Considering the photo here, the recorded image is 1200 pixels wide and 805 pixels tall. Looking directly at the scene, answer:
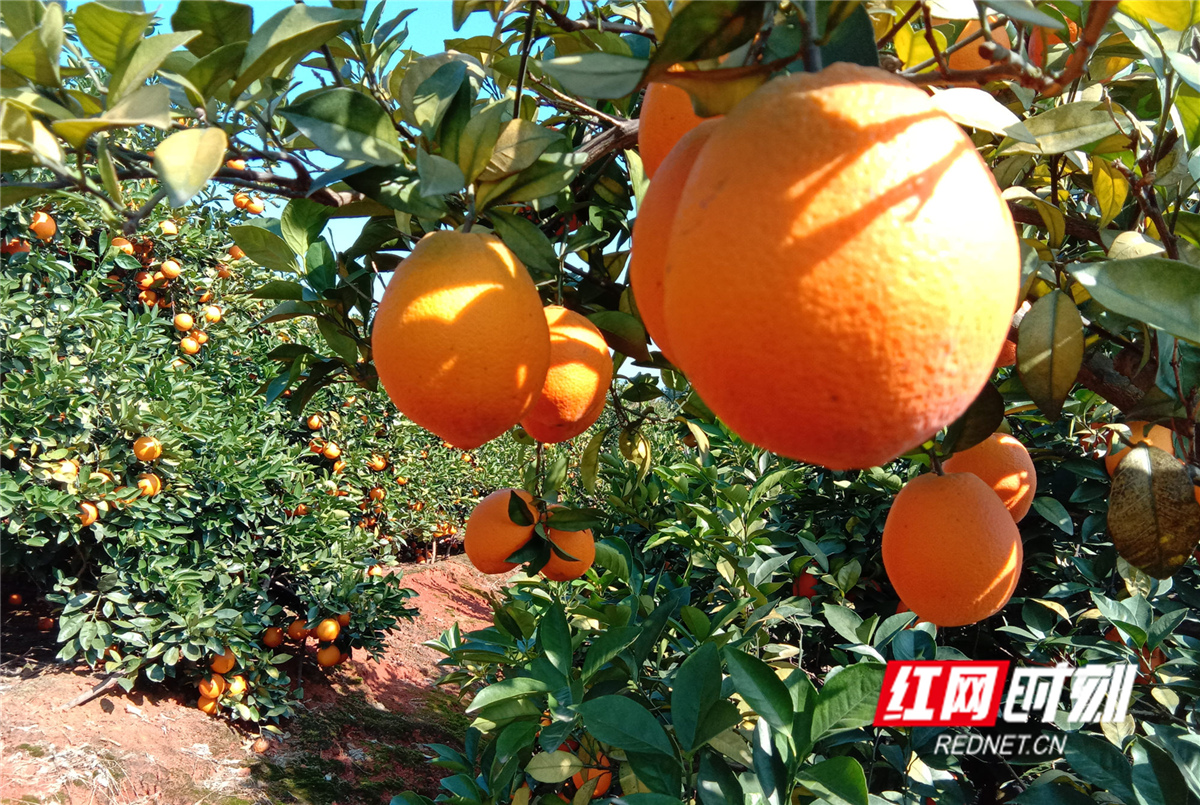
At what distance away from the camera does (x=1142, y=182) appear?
68cm

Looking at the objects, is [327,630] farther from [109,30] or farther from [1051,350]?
[1051,350]

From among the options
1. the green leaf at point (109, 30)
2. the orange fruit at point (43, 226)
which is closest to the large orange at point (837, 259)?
the green leaf at point (109, 30)

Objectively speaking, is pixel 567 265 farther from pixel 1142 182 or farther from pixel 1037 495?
pixel 1037 495

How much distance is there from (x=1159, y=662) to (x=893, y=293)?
1483 mm

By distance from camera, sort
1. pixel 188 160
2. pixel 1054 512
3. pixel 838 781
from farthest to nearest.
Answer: pixel 1054 512
pixel 838 781
pixel 188 160

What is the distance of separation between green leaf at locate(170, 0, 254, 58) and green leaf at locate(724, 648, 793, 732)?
81 centimetres

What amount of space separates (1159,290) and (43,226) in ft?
12.8

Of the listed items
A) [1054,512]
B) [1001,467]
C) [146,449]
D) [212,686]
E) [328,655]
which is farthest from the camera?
[328,655]

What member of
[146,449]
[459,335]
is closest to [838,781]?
[459,335]

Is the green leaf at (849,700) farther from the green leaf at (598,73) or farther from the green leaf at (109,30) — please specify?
the green leaf at (109,30)

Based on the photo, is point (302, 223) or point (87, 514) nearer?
point (302, 223)

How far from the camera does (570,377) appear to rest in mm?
739

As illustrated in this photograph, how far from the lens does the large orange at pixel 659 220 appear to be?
0.43 meters

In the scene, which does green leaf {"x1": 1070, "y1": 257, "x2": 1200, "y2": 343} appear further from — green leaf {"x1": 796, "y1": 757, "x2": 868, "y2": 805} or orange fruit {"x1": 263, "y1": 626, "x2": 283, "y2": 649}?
orange fruit {"x1": 263, "y1": 626, "x2": 283, "y2": 649}
